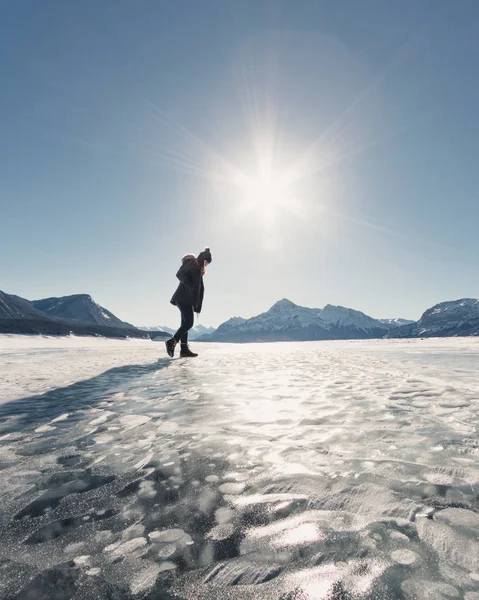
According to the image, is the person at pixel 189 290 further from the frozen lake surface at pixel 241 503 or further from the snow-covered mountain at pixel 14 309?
the snow-covered mountain at pixel 14 309

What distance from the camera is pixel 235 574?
1.19 m

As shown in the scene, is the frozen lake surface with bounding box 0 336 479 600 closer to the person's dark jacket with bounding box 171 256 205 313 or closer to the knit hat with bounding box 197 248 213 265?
the person's dark jacket with bounding box 171 256 205 313

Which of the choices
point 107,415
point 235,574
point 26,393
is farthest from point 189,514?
point 26,393

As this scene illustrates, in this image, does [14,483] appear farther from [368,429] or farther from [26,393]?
[26,393]

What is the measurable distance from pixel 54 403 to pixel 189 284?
6631mm

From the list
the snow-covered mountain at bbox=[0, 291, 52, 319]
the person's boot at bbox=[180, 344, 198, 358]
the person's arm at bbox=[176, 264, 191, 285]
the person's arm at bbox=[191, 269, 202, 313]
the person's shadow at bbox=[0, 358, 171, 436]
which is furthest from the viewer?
the snow-covered mountain at bbox=[0, 291, 52, 319]

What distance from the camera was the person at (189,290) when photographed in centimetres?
1030

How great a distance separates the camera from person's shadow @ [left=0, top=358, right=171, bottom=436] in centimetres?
323

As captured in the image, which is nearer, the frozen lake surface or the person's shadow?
the frozen lake surface

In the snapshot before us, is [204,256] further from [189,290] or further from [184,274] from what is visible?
[189,290]

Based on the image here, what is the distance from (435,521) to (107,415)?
301cm

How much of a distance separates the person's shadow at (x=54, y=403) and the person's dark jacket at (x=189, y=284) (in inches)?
187

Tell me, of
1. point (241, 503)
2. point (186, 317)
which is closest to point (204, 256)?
point (186, 317)

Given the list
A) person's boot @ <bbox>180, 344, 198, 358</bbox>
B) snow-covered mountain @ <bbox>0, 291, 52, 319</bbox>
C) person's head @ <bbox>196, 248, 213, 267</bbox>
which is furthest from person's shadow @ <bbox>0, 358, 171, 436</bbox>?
snow-covered mountain @ <bbox>0, 291, 52, 319</bbox>
